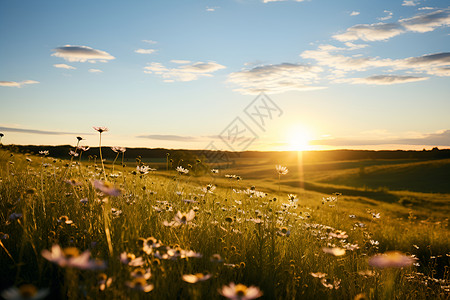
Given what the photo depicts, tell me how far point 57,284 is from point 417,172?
181 ft

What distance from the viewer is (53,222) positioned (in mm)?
3844

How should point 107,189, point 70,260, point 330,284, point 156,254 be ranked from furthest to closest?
point 330,284 → point 156,254 → point 107,189 → point 70,260

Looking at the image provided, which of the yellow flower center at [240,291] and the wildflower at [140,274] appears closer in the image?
the yellow flower center at [240,291]

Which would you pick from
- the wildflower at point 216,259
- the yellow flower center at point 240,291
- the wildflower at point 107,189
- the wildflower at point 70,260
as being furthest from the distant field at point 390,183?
the wildflower at point 70,260

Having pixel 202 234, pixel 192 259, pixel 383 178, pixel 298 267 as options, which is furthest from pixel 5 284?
pixel 383 178

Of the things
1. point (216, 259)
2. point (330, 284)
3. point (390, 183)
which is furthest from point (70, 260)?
point (390, 183)

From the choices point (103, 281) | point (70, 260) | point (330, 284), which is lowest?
point (330, 284)

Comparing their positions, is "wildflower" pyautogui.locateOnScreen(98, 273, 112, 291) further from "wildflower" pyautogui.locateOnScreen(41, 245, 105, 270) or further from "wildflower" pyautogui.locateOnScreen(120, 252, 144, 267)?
"wildflower" pyautogui.locateOnScreen(41, 245, 105, 270)

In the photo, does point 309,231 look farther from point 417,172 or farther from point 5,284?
point 417,172

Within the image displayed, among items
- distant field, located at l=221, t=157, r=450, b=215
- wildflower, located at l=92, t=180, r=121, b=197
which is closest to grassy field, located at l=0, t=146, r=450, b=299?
wildflower, located at l=92, t=180, r=121, b=197

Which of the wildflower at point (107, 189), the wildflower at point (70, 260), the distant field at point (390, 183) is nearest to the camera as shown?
the wildflower at point (70, 260)

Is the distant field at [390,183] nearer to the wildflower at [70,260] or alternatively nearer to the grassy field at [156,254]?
the grassy field at [156,254]

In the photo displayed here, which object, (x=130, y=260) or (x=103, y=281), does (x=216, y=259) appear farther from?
(x=103, y=281)

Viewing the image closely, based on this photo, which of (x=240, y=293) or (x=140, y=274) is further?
(x=140, y=274)
